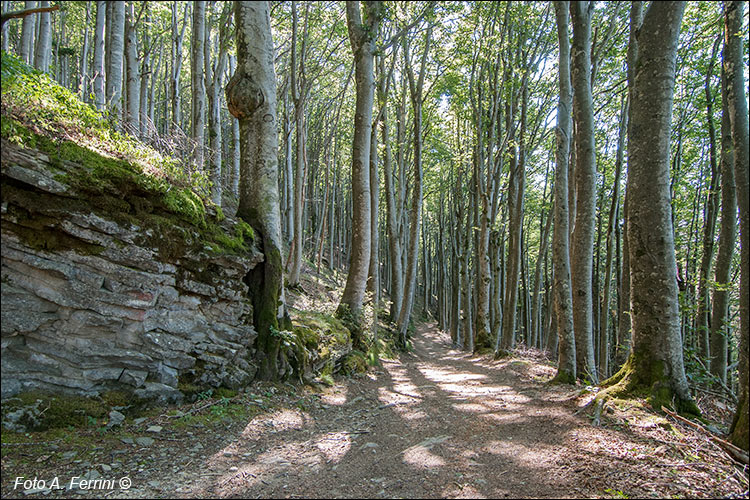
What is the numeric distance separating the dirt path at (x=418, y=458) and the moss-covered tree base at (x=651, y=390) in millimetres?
277

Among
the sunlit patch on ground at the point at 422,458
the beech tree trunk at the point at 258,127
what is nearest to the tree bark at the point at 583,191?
the sunlit patch on ground at the point at 422,458

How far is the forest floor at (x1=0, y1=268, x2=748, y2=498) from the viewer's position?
2873mm

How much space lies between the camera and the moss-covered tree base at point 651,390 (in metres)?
3.97

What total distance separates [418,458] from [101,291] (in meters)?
3.59

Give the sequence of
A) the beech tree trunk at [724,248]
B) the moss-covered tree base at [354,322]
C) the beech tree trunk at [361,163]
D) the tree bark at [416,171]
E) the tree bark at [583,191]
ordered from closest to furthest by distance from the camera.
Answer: the tree bark at [583,191]
the beech tree trunk at [724,248]
the moss-covered tree base at [354,322]
the beech tree trunk at [361,163]
the tree bark at [416,171]

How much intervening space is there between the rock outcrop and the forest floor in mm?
498

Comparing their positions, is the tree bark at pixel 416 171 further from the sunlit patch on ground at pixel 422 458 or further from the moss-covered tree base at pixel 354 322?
the sunlit patch on ground at pixel 422 458

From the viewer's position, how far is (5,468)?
114 inches

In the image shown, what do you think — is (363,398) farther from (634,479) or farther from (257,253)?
(634,479)

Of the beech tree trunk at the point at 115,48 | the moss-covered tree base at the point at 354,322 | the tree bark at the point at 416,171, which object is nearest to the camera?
the beech tree trunk at the point at 115,48

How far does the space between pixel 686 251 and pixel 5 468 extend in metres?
19.2

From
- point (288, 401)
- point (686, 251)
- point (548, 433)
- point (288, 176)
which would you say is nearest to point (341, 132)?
point (288, 176)

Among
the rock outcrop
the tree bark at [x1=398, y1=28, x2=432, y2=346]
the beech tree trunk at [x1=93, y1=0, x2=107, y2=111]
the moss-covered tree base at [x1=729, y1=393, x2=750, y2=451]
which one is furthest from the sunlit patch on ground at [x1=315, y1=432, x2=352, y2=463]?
the tree bark at [x1=398, y1=28, x2=432, y2=346]

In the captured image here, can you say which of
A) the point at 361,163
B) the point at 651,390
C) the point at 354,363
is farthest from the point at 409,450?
the point at 361,163
